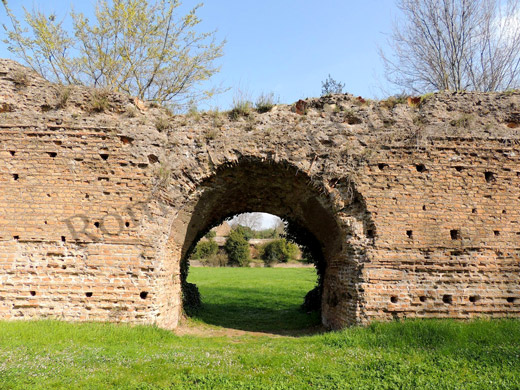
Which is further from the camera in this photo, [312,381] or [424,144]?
[424,144]

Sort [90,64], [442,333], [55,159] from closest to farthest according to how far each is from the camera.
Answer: [442,333], [55,159], [90,64]

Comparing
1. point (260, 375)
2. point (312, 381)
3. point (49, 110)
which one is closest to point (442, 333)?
point (312, 381)

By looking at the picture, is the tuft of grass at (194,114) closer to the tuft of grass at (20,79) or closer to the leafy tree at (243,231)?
the tuft of grass at (20,79)

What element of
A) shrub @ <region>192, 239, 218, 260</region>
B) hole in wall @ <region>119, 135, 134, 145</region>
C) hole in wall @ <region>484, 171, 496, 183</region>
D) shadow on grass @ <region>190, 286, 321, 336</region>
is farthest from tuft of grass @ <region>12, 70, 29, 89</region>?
shrub @ <region>192, 239, 218, 260</region>

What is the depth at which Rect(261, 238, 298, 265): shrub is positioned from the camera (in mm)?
33375

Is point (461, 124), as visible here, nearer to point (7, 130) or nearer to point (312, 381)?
point (312, 381)


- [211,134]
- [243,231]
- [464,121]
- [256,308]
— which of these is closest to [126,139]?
[211,134]

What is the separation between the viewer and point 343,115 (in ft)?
22.5

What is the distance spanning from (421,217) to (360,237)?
3.81ft

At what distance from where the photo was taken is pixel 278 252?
33.6 meters

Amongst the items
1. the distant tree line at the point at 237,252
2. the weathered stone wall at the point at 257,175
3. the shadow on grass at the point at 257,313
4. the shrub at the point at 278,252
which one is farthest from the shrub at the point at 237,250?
the weathered stone wall at the point at 257,175

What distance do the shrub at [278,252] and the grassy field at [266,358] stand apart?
27.3 m

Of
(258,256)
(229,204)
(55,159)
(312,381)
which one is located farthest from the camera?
(258,256)

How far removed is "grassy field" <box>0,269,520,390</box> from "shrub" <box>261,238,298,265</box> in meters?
27.3
